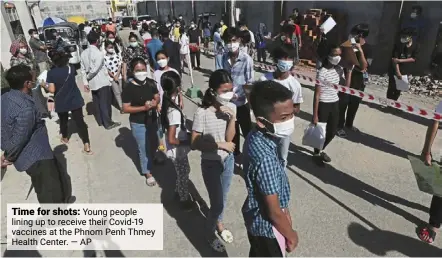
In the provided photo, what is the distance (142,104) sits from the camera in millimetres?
4113

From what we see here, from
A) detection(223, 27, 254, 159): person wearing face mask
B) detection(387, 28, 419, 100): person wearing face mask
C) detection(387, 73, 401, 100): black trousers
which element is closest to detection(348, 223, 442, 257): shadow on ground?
detection(223, 27, 254, 159): person wearing face mask

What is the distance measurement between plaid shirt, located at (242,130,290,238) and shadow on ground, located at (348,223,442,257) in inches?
70.8

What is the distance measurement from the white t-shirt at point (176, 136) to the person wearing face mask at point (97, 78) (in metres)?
3.55

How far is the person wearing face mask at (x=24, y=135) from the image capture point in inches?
121

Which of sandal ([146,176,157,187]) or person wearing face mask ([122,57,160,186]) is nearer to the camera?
person wearing face mask ([122,57,160,186])

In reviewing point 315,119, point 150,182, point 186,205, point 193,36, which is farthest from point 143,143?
point 193,36

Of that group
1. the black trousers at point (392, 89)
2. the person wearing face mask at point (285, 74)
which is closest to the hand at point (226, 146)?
the person wearing face mask at point (285, 74)

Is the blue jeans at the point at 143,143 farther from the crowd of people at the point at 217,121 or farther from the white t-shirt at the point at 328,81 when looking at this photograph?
the white t-shirt at the point at 328,81

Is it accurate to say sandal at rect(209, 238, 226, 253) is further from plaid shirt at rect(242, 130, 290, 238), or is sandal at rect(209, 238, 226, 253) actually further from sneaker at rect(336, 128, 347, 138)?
sneaker at rect(336, 128, 347, 138)

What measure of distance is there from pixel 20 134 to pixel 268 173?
107 inches

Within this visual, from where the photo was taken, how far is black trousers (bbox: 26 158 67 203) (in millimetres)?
3443

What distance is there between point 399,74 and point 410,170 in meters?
2.31

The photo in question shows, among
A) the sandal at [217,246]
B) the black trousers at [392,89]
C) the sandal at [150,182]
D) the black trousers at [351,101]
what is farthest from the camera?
the black trousers at [392,89]

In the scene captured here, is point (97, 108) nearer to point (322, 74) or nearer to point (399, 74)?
point (322, 74)
